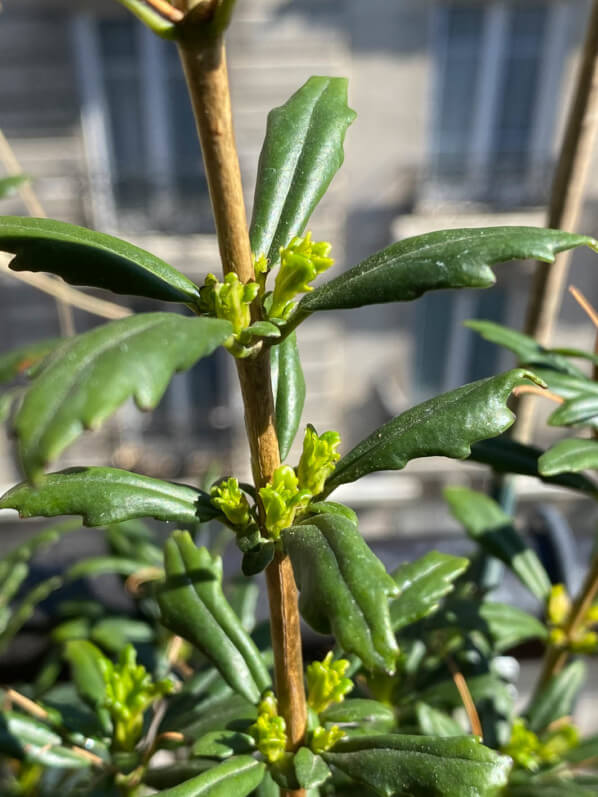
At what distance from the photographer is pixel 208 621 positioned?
556 mm

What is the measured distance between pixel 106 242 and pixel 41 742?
1.59ft

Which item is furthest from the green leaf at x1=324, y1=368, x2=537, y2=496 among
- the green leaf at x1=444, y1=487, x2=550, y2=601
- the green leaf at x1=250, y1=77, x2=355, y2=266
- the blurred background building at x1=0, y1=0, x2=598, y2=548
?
the blurred background building at x1=0, y1=0, x2=598, y2=548

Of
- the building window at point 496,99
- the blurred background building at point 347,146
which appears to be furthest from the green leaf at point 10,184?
the building window at point 496,99

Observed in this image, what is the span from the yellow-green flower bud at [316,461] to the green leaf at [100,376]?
16 centimetres

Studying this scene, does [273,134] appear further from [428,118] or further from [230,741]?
[428,118]

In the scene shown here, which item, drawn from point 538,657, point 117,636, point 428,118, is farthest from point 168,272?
point 428,118

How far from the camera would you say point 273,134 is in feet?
1.59

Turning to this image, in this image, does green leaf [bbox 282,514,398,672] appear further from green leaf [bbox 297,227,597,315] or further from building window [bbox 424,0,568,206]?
building window [bbox 424,0,568,206]

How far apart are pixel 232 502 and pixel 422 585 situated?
Answer: 23 centimetres

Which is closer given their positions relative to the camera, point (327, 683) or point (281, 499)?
point (281, 499)

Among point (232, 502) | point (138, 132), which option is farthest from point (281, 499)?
point (138, 132)

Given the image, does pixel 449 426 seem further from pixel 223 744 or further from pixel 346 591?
pixel 223 744

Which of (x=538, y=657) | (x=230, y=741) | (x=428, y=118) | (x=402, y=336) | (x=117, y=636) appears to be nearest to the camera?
(x=230, y=741)

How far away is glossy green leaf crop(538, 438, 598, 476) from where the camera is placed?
0.56m
